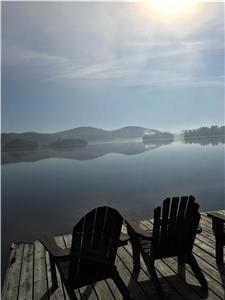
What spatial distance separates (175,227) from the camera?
9.82 feet

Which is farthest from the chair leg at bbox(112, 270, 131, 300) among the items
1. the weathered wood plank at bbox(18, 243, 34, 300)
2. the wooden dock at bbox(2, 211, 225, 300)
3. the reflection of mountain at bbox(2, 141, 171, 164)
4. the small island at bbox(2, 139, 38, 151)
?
the small island at bbox(2, 139, 38, 151)

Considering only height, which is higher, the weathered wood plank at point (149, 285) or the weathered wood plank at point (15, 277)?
the weathered wood plank at point (149, 285)

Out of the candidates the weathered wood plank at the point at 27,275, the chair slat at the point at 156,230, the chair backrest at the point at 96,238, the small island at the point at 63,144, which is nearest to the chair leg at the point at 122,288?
the chair backrest at the point at 96,238

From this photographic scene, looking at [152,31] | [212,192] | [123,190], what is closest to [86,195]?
[123,190]

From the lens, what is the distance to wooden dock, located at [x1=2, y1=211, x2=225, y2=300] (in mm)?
3041

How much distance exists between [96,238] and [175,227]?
32.5 inches

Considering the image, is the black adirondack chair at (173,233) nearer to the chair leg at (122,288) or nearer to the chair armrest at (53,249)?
the chair leg at (122,288)

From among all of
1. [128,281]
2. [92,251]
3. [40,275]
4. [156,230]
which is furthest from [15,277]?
[156,230]

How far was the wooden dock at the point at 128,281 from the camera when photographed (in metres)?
3.04

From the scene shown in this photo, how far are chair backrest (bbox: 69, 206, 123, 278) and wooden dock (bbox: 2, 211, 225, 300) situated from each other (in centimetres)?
64

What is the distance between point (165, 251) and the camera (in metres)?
3.00

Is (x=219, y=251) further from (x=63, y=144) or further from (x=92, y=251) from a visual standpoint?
(x=63, y=144)

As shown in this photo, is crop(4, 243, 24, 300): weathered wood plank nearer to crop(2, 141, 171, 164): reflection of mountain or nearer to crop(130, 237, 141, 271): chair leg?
crop(130, 237, 141, 271): chair leg

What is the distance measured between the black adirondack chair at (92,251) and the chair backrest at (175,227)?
1.48 feet
